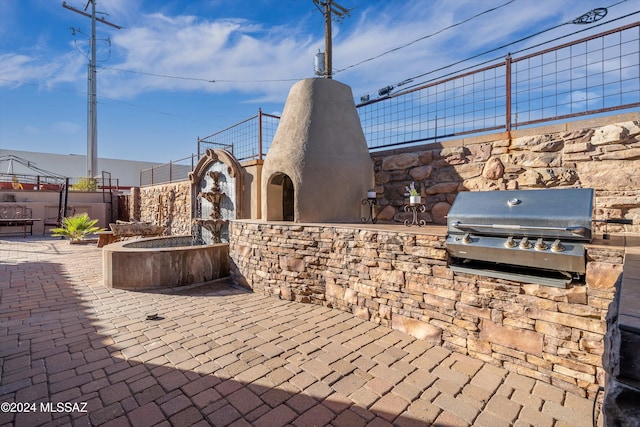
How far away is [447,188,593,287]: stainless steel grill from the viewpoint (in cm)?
275

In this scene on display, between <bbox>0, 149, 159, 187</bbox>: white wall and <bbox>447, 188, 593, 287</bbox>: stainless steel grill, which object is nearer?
<bbox>447, 188, 593, 287</bbox>: stainless steel grill

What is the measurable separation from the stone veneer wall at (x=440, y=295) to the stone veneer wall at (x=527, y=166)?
240 centimetres

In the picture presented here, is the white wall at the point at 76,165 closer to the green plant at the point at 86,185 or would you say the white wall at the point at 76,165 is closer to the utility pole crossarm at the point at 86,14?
the green plant at the point at 86,185

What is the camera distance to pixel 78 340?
3.70 metres

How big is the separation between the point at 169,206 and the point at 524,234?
14.3 meters

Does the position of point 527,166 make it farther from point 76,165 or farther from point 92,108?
point 76,165

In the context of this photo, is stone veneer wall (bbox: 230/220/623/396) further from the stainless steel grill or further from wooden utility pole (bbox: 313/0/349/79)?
wooden utility pole (bbox: 313/0/349/79)

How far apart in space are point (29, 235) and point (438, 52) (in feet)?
64.5

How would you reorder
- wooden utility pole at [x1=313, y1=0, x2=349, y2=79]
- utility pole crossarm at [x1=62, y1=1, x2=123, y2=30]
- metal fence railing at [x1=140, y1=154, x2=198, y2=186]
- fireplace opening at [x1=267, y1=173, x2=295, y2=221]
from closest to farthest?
fireplace opening at [x1=267, y1=173, x2=295, y2=221]
wooden utility pole at [x1=313, y1=0, x2=349, y2=79]
metal fence railing at [x1=140, y1=154, x2=198, y2=186]
utility pole crossarm at [x1=62, y1=1, x2=123, y2=30]

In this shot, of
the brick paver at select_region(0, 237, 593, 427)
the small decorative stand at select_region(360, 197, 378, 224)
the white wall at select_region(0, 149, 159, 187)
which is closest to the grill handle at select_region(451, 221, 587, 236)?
the brick paver at select_region(0, 237, 593, 427)

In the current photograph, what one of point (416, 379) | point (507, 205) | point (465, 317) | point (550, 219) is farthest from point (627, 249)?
point (416, 379)

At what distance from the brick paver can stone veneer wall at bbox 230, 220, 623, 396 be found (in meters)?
0.20

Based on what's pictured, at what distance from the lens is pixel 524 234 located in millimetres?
3004

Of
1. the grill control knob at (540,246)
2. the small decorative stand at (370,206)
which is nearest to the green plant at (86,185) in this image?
the small decorative stand at (370,206)
